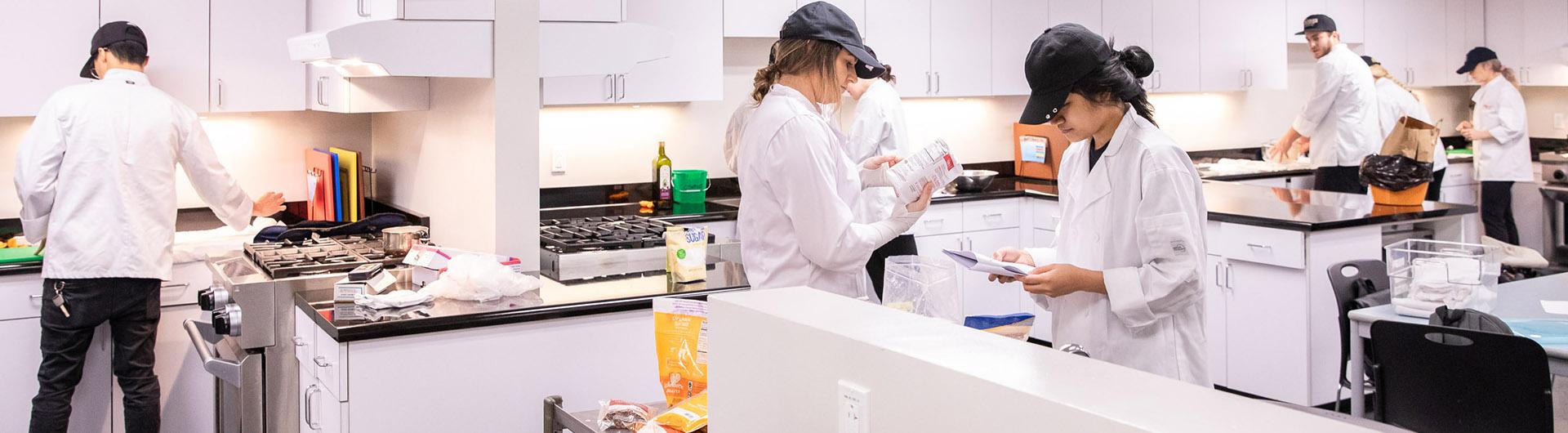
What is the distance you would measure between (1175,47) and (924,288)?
5.37 meters

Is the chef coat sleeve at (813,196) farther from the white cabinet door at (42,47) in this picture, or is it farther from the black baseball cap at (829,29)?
the white cabinet door at (42,47)

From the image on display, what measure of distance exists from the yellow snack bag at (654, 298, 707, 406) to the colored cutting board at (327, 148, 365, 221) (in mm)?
2610

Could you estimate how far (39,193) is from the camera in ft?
13.3

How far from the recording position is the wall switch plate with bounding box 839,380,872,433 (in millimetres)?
1593

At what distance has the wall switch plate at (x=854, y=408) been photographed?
1.59 metres

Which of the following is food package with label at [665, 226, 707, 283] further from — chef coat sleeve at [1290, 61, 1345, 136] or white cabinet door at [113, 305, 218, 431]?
chef coat sleeve at [1290, 61, 1345, 136]

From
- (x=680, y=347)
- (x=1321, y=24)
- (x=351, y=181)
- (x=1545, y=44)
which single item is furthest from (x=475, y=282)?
(x=1545, y=44)

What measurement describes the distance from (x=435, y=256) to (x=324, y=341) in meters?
0.41

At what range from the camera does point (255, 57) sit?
4832 mm

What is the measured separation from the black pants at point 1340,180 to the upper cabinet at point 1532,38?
2774 millimetres

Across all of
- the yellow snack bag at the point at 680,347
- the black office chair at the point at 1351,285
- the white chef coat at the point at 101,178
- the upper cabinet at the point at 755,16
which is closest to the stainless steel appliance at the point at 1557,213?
the black office chair at the point at 1351,285

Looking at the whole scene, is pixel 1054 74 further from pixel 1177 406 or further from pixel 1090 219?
pixel 1177 406

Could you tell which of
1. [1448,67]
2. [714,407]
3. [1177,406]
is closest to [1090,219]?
[714,407]

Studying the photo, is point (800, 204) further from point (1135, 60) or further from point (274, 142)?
point (274, 142)
